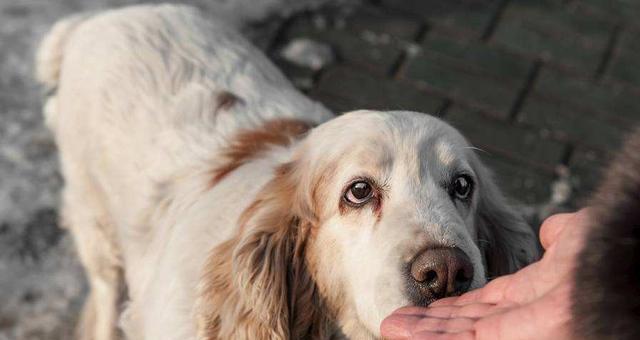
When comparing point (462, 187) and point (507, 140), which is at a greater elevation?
point (462, 187)

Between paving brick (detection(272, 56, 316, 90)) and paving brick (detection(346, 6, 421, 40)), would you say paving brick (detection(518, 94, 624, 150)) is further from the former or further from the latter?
paving brick (detection(272, 56, 316, 90))

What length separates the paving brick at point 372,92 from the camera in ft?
16.1

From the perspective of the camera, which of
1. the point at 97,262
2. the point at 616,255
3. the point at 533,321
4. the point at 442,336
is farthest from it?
the point at 97,262

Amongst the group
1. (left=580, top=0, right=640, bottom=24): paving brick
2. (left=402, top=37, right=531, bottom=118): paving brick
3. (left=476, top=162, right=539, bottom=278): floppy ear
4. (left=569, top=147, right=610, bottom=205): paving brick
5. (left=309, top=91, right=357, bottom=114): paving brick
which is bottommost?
(left=309, top=91, right=357, bottom=114): paving brick

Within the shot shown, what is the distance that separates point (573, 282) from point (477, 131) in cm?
316

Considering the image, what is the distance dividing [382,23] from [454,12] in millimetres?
491

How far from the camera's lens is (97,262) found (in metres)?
3.76

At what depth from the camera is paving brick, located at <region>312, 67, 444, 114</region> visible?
193 inches

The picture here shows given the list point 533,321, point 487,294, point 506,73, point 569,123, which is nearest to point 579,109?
point 569,123

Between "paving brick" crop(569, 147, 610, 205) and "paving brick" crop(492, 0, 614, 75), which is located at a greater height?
"paving brick" crop(492, 0, 614, 75)

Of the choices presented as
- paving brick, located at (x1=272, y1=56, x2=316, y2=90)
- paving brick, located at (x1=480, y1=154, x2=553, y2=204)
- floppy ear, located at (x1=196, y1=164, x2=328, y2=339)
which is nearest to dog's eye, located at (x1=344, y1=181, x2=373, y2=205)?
floppy ear, located at (x1=196, y1=164, x2=328, y2=339)

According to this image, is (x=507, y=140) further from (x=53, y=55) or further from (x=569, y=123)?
(x=53, y=55)

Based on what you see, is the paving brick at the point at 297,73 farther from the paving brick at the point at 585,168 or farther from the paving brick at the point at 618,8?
the paving brick at the point at 618,8

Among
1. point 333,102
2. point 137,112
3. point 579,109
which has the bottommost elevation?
point 333,102
